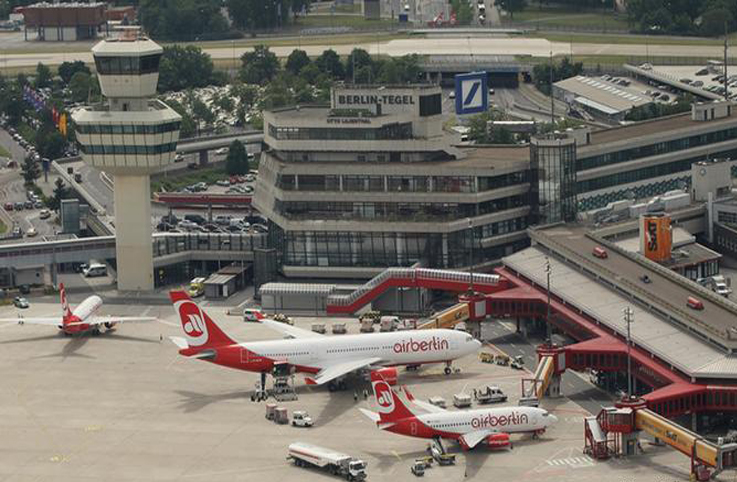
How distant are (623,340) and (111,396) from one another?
4893cm

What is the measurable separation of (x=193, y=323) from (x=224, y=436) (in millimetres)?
17613

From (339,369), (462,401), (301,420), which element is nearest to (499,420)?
(462,401)

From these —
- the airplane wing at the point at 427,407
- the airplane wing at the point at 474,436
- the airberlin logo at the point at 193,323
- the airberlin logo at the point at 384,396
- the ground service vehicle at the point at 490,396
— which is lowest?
the ground service vehicle at the point at 490,396

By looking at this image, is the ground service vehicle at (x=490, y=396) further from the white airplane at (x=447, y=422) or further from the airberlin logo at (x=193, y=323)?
the airberlin logo at (x=193, y=323)

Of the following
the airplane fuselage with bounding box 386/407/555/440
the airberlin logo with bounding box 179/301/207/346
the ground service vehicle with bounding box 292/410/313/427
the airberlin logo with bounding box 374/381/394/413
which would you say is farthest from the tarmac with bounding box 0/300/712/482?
the airberlin logo with bounding box 179/301/207/346

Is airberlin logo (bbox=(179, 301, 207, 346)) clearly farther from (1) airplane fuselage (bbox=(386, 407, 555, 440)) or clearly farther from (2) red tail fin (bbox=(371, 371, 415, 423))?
(1) airplane fuselage (bbox=(386, 407, 555, 440))

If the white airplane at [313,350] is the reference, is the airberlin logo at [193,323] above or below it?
above

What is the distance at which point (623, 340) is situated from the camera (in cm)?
18638

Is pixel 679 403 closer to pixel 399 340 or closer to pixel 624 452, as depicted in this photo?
pixel 624 452

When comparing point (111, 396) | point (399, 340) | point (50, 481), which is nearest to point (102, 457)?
point (50, 481)

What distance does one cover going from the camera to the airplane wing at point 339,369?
18900 cm

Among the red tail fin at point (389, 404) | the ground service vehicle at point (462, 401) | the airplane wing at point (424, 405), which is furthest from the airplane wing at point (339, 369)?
the red tail fin at point (389, 404)

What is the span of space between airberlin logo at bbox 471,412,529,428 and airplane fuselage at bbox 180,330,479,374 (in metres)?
23.4

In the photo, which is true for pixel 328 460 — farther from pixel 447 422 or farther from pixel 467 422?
pixel 467 422
